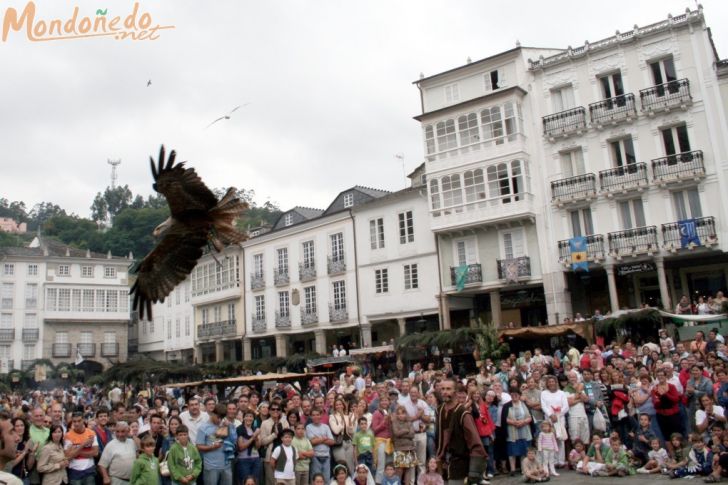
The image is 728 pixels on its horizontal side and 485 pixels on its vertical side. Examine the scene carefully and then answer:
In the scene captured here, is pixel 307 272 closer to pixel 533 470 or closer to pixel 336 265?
pixel 336 265

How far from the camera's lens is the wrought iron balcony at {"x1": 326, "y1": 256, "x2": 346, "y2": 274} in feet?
130

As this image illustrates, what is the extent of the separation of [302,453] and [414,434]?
2.42m

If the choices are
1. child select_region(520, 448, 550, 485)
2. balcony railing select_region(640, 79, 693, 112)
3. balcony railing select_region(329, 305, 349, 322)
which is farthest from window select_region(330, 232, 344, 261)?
child select_region(520, 448, 550, 485)

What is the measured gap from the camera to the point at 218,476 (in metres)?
10.6

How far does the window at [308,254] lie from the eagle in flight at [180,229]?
104 feet

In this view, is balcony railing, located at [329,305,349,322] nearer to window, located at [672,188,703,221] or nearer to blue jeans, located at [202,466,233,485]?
window, located at [672,188,703,221]

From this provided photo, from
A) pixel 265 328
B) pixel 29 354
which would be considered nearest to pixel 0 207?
pixel 29 354

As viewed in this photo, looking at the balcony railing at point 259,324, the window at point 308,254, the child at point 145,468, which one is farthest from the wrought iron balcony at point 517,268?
the child at point 145,468

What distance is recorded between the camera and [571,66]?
1252 inches

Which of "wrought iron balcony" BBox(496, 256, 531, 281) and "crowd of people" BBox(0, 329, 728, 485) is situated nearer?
"crowd of people" BBox(0, 329, 728, 485)

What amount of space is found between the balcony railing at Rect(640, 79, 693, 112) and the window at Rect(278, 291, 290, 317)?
23.2 m

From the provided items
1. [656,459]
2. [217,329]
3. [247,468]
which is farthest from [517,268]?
[217,329]

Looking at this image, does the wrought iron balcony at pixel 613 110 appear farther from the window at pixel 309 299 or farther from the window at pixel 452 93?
the window at pixel 309 299

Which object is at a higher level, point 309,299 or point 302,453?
point 309,299
